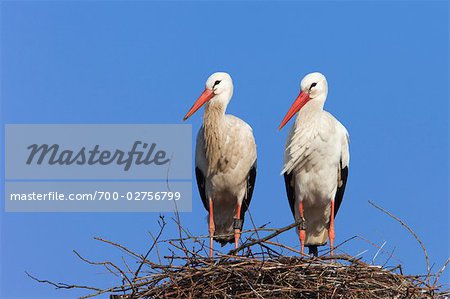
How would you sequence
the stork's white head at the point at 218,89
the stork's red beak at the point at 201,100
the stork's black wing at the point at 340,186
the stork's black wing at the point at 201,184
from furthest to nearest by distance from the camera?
the stork's black wing at the point at 201,184 → the stork's white head at the point at 218,89 → the stork's red beak at the point at 201,100 → the stork's black wing at the point at 340,186

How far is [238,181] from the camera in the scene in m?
8.67

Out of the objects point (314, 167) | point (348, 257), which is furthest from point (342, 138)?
point (348, 257)

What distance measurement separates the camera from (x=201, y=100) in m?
8.58

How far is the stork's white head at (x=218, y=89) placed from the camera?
28.3 feet

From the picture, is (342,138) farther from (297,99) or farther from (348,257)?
(348,257)

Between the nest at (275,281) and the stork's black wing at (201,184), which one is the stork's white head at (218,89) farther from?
the nest at (275,281)

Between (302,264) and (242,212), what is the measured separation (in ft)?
9.26

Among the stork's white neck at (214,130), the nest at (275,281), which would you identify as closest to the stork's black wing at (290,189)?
the stork's white neck at (214,130)

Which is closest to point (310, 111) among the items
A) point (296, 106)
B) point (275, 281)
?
point (296, 106)

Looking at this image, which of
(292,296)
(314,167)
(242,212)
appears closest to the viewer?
(292,296)

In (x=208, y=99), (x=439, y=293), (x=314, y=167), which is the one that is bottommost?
(x=439, y=293)

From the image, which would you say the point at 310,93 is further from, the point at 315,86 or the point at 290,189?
the point at 290,189

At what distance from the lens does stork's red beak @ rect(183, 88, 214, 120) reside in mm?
8516

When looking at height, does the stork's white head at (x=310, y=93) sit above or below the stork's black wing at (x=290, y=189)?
above
